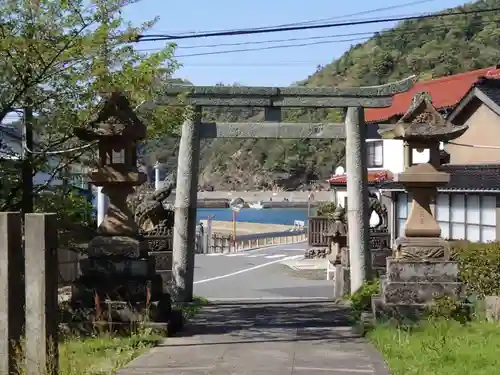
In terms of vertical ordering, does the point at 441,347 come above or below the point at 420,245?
below

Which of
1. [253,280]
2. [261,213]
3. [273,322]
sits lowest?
[261,213]

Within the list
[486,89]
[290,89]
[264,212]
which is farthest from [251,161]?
[290,89]

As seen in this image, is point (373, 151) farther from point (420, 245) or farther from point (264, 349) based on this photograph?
point (264, 349)

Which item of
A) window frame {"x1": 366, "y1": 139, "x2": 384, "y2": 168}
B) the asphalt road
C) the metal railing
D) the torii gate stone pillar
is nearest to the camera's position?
the torii gate stone pillar

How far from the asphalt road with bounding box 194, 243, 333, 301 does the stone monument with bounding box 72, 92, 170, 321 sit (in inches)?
360

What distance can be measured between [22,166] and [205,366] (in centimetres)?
381

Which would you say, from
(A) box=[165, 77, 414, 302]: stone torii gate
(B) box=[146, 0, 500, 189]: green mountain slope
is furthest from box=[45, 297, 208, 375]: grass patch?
(B) box=[146, 0, 500, 189]: green mountain slope

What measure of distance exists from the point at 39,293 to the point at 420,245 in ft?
20.7

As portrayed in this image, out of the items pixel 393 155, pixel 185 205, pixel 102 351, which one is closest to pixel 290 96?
pixel 185 205

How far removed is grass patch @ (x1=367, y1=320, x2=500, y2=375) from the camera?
7.59 meters

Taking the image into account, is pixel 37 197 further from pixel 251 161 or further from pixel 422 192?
pixel 251 161

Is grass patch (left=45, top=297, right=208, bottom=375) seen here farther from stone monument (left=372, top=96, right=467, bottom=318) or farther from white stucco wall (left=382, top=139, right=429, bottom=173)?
white stucco wall (left=382, top=139, right=429, bottom=173)

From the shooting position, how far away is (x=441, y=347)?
27.8ft

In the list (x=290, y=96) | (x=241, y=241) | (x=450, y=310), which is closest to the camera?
(x=450, y=310)
